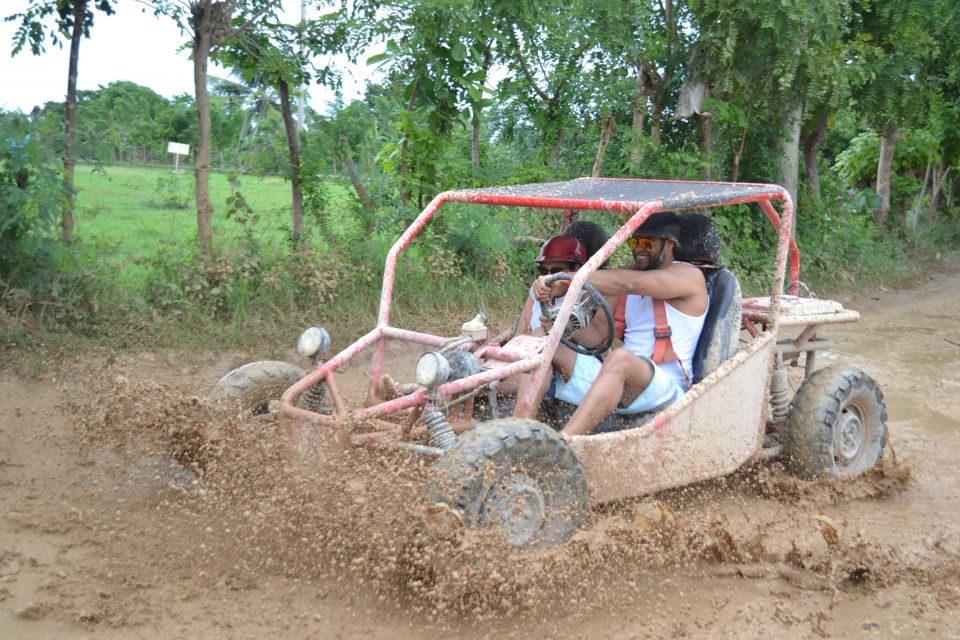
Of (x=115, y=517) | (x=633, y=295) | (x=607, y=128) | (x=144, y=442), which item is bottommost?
(x=115, y=517)

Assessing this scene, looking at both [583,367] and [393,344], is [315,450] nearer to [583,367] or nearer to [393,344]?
[583,367]

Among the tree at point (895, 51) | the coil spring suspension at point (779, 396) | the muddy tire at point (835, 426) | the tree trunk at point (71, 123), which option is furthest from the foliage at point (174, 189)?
the tree at point (895, 51)

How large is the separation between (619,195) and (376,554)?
1.96 m

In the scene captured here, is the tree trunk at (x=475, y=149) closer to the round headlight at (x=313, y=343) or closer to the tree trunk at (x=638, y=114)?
the tree trunk at (x=638, y=114)

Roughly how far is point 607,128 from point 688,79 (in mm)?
1107

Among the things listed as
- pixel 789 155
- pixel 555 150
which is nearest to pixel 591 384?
pixel 555 150

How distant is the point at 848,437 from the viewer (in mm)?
5320

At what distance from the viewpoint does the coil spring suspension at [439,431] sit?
3902 millimetres

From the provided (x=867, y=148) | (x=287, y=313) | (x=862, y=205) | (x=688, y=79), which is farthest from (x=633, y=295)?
(x=867, y=148)

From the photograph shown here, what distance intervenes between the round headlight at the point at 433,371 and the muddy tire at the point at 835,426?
6.91 ft

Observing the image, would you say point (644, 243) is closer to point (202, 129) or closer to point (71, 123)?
point (202, 129)

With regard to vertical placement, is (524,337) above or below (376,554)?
above

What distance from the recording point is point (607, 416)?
14.8 ft

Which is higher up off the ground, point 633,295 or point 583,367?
point 633,295
